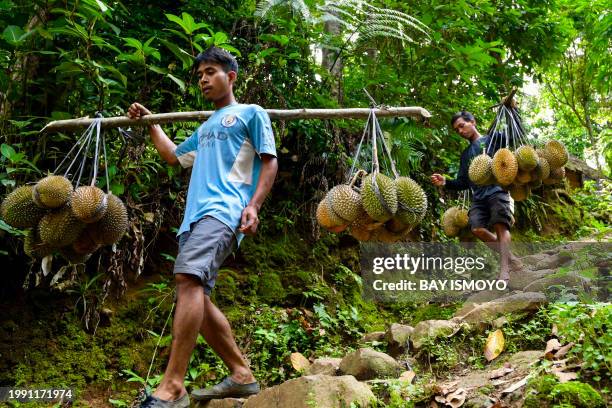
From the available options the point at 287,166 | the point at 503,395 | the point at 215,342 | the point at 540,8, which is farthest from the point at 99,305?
the point at 540,8

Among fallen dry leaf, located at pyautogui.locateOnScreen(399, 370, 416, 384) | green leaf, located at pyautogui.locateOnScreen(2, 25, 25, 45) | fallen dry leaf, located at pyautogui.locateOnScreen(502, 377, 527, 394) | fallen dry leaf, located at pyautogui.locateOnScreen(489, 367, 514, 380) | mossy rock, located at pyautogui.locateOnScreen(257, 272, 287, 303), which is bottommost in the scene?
fallen dry leaf, located at pyautogui.locateOnScreen(399, 370, 416, 384)

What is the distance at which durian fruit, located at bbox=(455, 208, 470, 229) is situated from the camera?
5.23 m

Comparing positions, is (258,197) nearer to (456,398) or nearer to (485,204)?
A: (456,398)

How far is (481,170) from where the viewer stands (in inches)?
153

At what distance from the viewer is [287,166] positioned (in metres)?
5.19

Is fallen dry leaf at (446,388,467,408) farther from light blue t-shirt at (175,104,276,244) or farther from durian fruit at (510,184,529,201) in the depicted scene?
durian fruit at (510,184,529,201)

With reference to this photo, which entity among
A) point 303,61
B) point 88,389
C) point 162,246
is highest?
point 303,61

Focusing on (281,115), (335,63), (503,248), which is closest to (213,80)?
(281,115)

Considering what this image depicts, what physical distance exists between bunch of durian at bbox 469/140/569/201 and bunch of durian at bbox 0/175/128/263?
2.57 m

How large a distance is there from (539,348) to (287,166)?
9.41 feet

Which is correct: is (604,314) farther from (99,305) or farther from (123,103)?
(123,103)

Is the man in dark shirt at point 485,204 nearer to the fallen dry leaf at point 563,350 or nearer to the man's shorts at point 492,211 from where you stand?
the man's shorts at point 492,211

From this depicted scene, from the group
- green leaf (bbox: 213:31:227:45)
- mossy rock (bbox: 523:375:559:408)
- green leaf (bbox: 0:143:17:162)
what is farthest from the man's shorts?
green leaf (bbox: 0:143:17:162)

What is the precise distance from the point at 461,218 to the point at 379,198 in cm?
298
